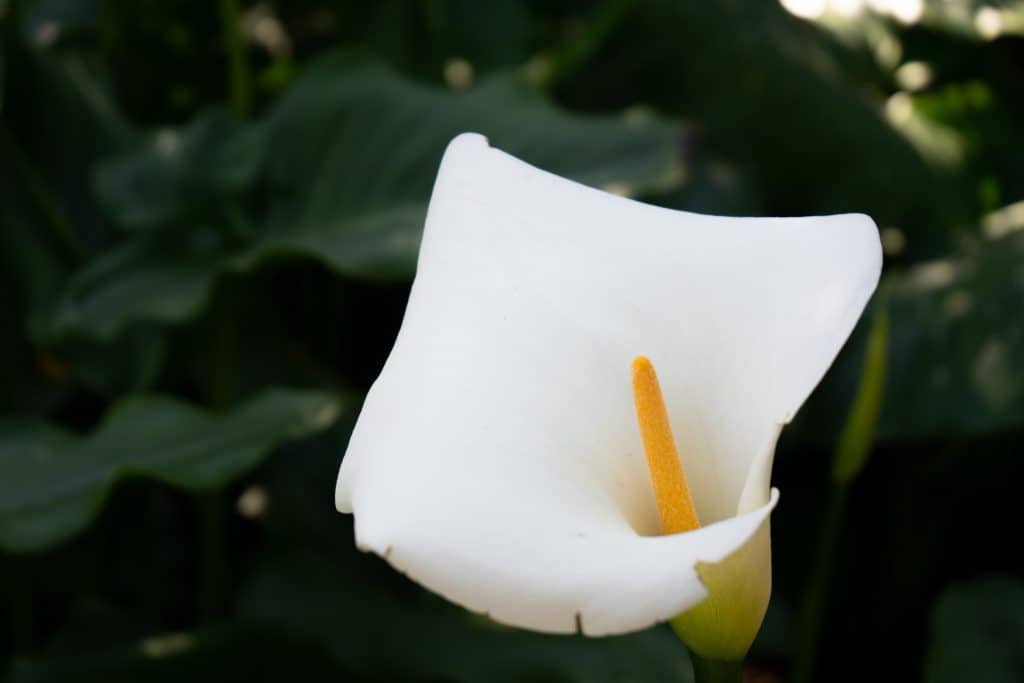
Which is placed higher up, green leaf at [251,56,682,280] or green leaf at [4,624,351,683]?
green leaf at [251,56,682,280]

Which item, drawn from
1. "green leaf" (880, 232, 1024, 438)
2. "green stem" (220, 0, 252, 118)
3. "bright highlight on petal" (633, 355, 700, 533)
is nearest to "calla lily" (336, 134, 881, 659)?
"bright highlight on petal" (633, 355, 700, 533)

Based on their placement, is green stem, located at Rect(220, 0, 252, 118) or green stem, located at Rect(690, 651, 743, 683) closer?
green stem, located at Rect(690, 651, 743, 683)

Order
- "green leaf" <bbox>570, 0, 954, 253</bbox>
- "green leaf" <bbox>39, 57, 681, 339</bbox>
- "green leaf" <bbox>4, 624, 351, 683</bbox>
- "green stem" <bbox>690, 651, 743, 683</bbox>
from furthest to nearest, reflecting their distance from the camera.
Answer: "green leaf" <bbox>570, 0, 954, 253</bbox> < "green leaf" <bbox>39, 57, 681, 339</bbox> < "green leaf" <bbox>4, 624, 351, 683</bbox> < "green stem" <bbox>690, 651, 743, 683</bbox>

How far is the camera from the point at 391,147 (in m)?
1.21

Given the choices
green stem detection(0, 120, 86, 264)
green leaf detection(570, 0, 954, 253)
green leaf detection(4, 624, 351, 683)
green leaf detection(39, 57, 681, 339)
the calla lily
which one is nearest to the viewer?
the calla lily

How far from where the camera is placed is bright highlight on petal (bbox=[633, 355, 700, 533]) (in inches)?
20.9

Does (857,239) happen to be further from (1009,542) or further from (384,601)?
(1009,542)

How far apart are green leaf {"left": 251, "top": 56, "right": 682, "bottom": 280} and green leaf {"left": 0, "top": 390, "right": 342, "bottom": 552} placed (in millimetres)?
177

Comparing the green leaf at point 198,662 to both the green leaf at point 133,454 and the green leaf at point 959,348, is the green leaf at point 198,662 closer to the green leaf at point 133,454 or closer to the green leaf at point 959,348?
the green leaf at point 133,454

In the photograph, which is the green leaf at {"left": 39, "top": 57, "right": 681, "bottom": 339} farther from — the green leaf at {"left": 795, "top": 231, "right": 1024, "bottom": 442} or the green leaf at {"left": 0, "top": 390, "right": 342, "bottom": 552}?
the green leaf at {"left": 795, "top": 231, "right": 1024, "bottom": 442}

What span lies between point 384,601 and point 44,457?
322 millimetres

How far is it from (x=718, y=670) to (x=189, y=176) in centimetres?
83

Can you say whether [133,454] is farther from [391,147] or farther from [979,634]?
[979,634]

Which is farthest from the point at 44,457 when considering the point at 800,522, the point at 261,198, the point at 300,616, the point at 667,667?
the point at 800,522
